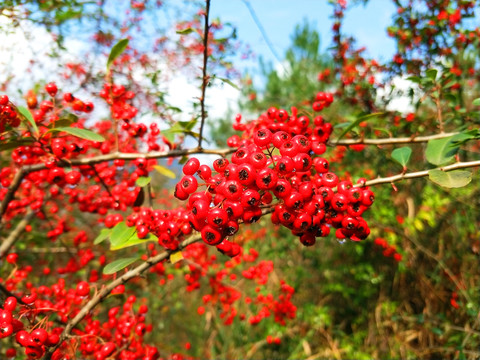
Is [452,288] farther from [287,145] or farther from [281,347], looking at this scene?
[287,145]

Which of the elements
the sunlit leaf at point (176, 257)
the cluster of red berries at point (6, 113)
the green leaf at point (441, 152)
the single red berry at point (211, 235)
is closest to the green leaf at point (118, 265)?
the sunlit leaf at point (176, 257)

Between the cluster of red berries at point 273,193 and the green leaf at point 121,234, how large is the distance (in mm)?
563

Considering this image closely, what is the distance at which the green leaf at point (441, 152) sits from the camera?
57.4 inches

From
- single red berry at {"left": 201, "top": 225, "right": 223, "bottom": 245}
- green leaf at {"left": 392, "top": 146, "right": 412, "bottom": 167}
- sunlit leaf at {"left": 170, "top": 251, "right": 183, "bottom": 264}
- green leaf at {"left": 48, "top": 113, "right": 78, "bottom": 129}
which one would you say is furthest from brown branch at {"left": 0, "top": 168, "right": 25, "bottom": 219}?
green leaf at {"left": 392, "top": 146, "right": 412, "bottom": 167}

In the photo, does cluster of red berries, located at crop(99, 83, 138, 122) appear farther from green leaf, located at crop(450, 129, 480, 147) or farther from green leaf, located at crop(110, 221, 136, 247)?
green leaf, located at crop(450, 129, 480, 147)

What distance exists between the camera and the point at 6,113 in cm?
160

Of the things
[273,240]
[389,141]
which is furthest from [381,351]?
[389,141]

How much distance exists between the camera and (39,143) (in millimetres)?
1748

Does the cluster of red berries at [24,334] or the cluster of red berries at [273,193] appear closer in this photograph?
the cluster of red berries at [273,193]

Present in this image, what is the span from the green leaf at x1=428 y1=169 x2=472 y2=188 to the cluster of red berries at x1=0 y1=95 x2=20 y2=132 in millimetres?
2008

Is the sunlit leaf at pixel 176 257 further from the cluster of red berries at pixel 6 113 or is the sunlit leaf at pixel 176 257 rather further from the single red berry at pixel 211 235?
the cluster of red berries at pixel 6 113

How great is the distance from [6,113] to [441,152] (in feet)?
7.06

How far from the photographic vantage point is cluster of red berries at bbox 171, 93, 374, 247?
1081 millimetres

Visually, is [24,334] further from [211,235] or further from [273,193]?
[273,193]
